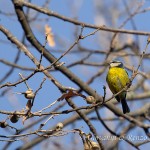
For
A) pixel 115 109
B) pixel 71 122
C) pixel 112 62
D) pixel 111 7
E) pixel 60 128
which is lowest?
pixel 60 128

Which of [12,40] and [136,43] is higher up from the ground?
[136,43]

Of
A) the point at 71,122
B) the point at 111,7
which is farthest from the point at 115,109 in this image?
the point at 111,7

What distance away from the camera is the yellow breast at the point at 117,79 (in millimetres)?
4324

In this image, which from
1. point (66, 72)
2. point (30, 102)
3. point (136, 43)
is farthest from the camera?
point (136, 43)

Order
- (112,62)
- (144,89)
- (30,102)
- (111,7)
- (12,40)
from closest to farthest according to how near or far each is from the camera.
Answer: (30,102)
(12,40)
(112,62)
(144,89)
(111,7)

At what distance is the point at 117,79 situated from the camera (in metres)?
4.39

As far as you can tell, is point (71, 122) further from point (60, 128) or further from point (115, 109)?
point (60, 128)

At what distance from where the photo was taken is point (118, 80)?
4.37 metres

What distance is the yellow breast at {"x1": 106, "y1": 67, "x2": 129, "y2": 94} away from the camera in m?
4.32

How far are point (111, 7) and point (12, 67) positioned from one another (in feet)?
14.9

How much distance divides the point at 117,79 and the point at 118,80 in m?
0.02

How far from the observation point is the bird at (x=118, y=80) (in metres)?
4.31

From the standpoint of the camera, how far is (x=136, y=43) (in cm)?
636

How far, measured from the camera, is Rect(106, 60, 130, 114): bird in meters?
4.31
